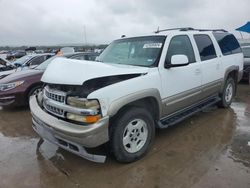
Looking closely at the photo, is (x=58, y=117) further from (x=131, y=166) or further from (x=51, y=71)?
(x=131, y=166)

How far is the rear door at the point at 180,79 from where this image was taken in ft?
13.3

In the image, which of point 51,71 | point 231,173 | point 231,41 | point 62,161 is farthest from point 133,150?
point 231,41

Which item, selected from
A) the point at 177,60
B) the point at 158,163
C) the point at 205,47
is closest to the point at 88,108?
the point at 158,163

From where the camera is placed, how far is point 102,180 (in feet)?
10.6

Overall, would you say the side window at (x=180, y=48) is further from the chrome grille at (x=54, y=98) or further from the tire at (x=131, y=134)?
the chrome grille at (x=54, y=98)

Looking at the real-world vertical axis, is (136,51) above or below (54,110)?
above

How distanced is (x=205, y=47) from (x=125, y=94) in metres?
2.66

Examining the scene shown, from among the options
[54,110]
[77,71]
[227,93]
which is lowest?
[227,93]

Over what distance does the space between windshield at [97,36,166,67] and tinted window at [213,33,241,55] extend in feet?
7.08

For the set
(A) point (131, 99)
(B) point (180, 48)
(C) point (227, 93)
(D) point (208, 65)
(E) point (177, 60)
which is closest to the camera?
(A) point (131, 99)

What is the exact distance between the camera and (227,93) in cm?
627

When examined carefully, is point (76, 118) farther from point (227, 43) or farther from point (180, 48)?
point (227, 43)

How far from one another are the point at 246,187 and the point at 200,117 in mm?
2762

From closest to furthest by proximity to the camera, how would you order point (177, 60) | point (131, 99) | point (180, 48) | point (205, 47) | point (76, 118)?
point (76, 118) < point (131, 99) < point (177, 60) < point (180, 48) < point (205, 47)
